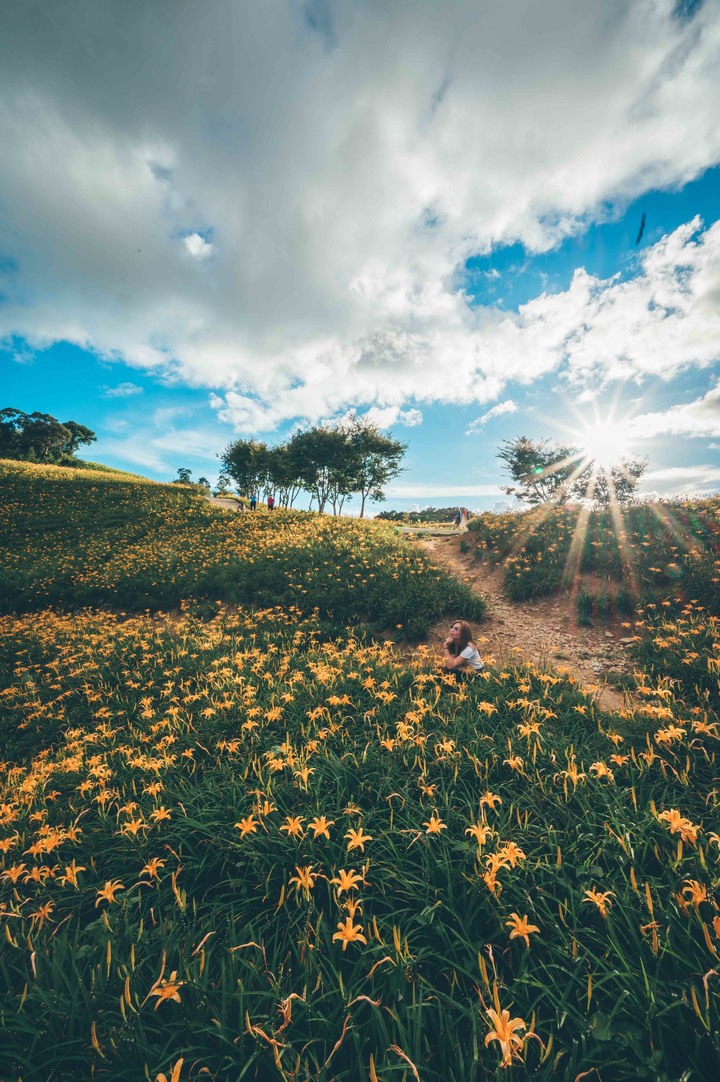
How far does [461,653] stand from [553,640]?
2881 millimetres

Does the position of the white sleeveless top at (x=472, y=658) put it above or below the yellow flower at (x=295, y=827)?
above

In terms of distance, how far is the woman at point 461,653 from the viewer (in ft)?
16.6

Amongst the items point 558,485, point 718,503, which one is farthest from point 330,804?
point 558,485

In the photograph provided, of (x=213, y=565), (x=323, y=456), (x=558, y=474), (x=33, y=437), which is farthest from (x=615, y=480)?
(x=33, y=437)

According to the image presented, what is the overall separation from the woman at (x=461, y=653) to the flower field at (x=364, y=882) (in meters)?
0.25

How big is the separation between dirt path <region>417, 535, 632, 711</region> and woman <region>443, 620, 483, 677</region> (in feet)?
1.71

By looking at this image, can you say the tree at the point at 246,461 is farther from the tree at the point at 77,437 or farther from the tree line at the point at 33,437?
the tree at the point at 77,437

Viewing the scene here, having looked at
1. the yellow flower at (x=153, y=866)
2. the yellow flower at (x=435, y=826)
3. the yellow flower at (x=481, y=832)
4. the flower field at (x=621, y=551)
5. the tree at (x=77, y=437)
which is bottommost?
the yellow flower at (x=153, y=866)

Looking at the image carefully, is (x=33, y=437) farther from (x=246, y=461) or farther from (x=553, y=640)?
(x=553, y=640)

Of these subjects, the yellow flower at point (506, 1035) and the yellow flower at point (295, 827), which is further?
the yellow flower at point (295, 827)

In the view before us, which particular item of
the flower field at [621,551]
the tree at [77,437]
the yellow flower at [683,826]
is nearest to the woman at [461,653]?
the yellow flower at [683,826]

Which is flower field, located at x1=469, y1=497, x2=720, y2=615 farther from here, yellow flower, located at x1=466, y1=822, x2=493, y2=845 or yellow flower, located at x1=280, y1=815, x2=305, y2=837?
yellow flower, located at x1=280, y1=815, x2=305, y2=837

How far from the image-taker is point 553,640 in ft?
23.0

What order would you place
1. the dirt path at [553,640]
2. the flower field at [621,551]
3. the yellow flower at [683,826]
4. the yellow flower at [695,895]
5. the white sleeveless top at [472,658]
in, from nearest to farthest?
the yellow flower at [695,895] < the yellow flower at [683,826] < the white sleeveless top at [472,658] < the dirt path at [553,640] < the flower field at [621,551]
